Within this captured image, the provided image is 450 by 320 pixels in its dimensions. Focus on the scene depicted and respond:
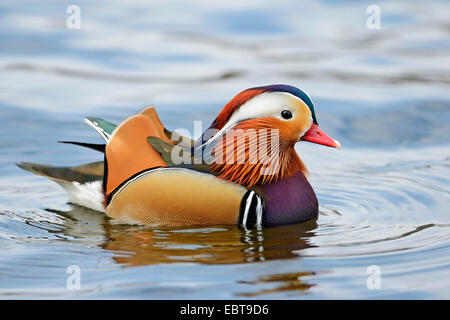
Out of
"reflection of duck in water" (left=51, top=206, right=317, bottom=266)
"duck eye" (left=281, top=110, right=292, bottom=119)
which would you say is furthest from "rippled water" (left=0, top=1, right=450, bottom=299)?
"duck eye" (left=281, top=110, right=292, bottom=119)

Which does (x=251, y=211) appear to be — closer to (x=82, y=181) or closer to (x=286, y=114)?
(x=286, y=114)

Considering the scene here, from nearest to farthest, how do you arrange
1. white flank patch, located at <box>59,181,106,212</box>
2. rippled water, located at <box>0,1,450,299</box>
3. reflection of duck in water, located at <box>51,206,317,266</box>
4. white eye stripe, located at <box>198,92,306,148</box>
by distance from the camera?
rippled water, located at <box>0,1,450,299</box> → reflection of duck in water, located at <box>51,206,317,266</box> → white eye stripe, located at <box>198,92,306,148</box> → white flank patch, located at <box>59,181,106,212</box>

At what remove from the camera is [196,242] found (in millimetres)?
5375

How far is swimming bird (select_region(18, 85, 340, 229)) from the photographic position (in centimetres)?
557

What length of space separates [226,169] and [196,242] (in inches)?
22.1

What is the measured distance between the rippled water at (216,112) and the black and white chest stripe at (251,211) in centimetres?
7

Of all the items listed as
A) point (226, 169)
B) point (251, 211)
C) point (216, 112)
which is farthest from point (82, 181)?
point (216, 112)

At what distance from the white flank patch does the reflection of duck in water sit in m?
0.18

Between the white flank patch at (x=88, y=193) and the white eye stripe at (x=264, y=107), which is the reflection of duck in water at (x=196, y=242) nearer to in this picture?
the white flank patch at (x=88, y=193)

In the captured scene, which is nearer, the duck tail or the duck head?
the duck head

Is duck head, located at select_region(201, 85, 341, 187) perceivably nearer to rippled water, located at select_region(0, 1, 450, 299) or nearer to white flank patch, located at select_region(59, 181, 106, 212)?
rippled water, located at select_region(0, 1, 450, 299)

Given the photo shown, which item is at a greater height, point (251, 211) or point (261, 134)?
point (261, 134)
